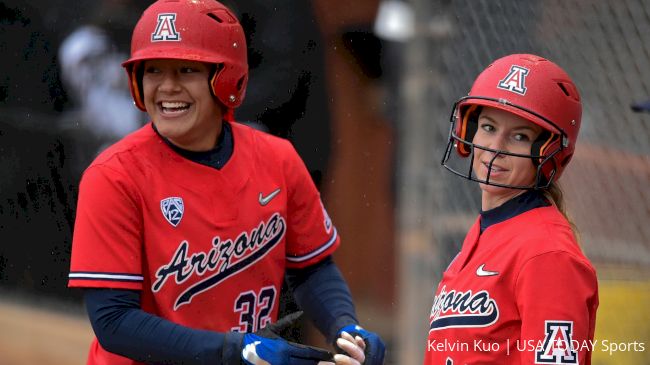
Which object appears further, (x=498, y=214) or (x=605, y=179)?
(x=605, y=179)

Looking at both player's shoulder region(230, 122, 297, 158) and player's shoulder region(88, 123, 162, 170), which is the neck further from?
player's shoulder region(88, 123, 162, 170)

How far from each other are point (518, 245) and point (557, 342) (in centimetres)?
27

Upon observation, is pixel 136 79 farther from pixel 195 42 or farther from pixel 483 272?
pixel 483 272

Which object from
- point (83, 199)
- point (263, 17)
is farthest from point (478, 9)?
point (83, 199)

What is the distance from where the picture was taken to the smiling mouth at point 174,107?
3.13m

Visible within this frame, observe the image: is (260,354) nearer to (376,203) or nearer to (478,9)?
(478,9)

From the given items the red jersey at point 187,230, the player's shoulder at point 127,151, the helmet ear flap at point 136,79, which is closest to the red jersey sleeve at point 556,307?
the red jersey at point 187,230

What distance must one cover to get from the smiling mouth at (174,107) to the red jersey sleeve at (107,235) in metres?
0.24

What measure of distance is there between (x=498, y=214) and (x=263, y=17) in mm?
2708

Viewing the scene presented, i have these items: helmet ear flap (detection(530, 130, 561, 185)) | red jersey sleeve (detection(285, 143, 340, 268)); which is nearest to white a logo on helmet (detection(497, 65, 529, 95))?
helmet ear flap (detection(530, 130, 561, 185))

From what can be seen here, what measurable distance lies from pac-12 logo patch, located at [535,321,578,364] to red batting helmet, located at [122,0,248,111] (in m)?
1.21

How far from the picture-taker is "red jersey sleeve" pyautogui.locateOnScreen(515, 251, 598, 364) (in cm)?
251

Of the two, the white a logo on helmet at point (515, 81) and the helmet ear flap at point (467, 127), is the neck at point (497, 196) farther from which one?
the white a logo on helmet at point (515, 81)

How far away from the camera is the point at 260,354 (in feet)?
9.23
